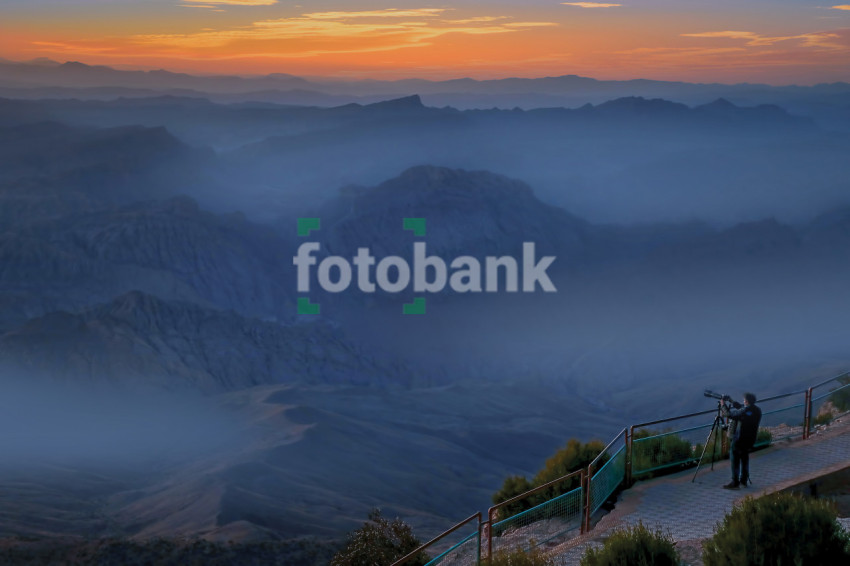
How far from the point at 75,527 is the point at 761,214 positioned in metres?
152

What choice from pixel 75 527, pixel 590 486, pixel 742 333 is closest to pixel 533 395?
pixel 742 333

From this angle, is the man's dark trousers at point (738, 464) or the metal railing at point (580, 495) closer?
the metal railing at point (580, 495)

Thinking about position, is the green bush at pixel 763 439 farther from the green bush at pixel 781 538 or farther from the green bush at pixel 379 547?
the green bush at pixel 781 538

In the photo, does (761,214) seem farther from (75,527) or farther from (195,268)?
(75,527)

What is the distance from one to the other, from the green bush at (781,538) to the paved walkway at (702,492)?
1697 millimetres

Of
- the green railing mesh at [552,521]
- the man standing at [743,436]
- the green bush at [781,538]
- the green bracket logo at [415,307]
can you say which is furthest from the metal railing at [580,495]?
the green bracket logo at [415,307]

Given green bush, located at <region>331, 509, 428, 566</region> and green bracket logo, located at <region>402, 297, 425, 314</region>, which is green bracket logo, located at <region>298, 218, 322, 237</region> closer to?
green bracket logo, located at <region>402, 297, 425, 314</region>

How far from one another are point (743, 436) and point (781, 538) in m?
4.51

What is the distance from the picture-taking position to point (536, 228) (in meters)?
142

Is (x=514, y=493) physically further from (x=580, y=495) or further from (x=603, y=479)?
(x=580, y=495)

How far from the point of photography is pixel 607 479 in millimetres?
14359

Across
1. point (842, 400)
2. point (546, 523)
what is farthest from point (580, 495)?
point (842, 400)

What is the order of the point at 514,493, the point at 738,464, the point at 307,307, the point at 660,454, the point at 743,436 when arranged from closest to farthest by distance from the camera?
1. the point at 743,436
2. the point at 738,464
3. the point at 660,454
4. the point at 514,493
5. the point at 307,307

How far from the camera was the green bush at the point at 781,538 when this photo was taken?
9672 mm
